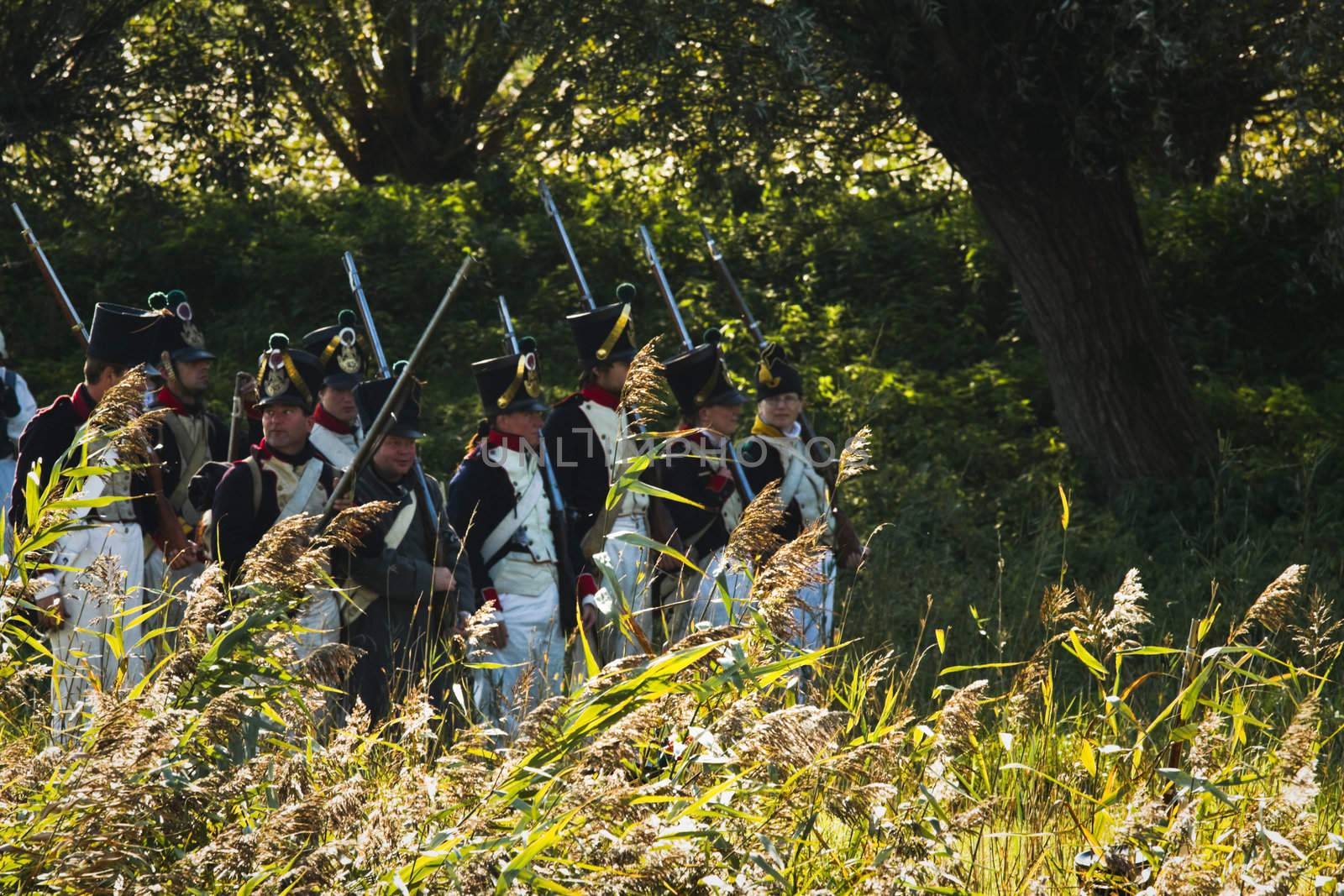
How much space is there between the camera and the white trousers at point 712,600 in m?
3.82

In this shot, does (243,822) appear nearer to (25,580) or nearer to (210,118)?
(25,580)

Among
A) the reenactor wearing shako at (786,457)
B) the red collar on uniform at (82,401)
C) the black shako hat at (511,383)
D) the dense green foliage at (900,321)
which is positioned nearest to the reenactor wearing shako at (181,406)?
the red collar on uniform at (82,401)

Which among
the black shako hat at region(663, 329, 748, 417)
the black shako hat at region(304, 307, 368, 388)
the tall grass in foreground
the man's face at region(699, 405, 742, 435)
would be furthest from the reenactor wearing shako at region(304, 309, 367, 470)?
the tall grass in foreground

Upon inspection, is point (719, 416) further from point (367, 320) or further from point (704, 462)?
point (367, 320)

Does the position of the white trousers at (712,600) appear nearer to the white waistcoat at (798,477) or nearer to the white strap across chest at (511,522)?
the white waistcoat at (798,477)

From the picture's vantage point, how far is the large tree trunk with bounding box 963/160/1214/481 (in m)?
10.4

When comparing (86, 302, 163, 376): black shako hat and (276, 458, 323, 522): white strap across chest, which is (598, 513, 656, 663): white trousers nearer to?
(276, 458, 323, 522): white strap across chest

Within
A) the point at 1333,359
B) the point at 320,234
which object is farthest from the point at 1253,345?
the point at 320,234

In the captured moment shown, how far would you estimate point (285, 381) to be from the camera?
21.7ft

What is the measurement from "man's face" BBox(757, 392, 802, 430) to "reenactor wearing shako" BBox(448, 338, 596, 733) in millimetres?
1264

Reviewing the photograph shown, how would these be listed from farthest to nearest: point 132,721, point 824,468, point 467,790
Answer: point 824,468
point 467,790
point 132,721

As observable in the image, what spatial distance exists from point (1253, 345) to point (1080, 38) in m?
3.89

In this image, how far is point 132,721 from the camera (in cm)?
320

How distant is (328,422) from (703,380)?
1795mm
